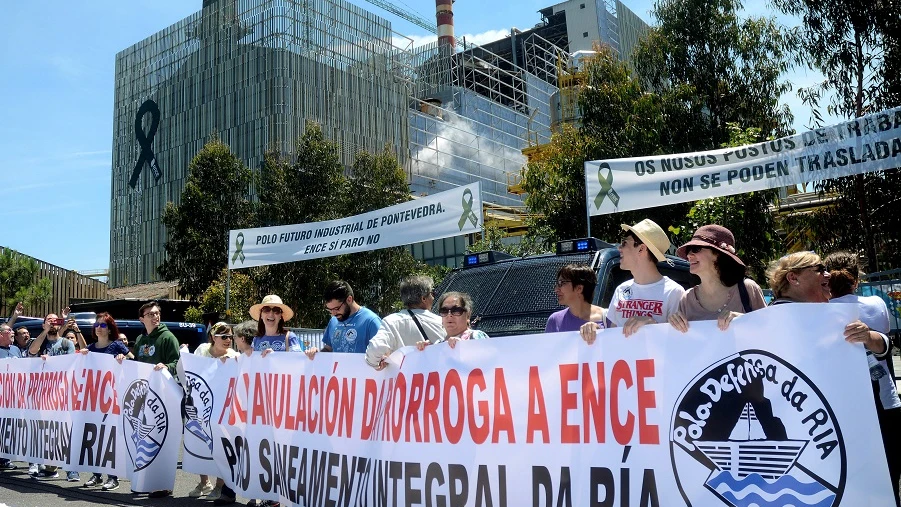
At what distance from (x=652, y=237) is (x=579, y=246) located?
7.96 feet

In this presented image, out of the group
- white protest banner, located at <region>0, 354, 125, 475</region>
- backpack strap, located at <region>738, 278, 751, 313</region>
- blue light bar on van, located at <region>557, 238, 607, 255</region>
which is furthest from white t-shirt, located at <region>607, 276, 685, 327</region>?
white protest banner, located at <region>0, 354, 125, 475</region>

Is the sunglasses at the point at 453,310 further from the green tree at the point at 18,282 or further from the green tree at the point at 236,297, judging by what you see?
the green tree at the point at 18,282

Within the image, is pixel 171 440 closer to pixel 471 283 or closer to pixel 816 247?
pixel 471 283

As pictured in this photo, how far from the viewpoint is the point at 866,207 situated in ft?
47.1

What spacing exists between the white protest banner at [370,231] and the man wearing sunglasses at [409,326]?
541 cm

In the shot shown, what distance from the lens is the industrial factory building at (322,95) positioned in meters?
57.5

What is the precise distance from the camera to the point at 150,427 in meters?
7.34

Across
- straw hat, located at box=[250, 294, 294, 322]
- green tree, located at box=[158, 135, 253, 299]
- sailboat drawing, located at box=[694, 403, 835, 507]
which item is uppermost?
green tree, located at box=[158, 135, 253, 299]

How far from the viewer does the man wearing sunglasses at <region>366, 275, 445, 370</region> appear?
17.8ft

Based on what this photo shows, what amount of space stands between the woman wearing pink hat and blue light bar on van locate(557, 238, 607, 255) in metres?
2.71

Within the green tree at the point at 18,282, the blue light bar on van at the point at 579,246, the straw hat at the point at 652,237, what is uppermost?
the green tree at the point at 18,282

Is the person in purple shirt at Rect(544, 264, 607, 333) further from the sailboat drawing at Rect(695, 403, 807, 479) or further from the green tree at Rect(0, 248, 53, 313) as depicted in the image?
the green tree at Rect(0, 248, 53, 313)

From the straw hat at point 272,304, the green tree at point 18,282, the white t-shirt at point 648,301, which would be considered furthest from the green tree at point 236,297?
the white t-shirt at point 648,301

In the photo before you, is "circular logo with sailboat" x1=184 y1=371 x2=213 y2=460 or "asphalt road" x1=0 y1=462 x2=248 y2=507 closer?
"asphalt road" x1=0 y1=462 x2=248 y2=507
